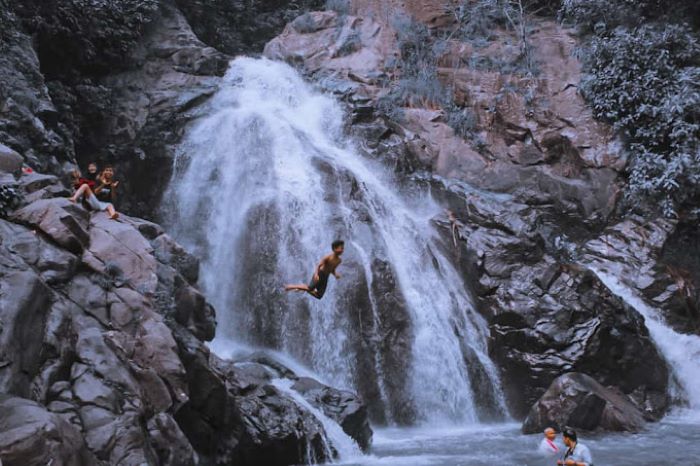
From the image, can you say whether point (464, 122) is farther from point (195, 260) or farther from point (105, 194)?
point (105, 194)

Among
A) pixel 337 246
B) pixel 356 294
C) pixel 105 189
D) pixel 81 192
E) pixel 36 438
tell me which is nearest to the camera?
pixel 36 438

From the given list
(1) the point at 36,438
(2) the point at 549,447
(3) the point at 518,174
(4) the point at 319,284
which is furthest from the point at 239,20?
(1) the point at 36,438

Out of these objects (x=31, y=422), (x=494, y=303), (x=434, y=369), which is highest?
(x=494, y=303)

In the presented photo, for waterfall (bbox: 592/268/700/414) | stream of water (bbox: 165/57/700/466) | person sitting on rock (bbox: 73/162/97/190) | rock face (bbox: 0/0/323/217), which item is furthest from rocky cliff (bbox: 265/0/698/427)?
person sitting on rock (bbox: 73/162/97/190)

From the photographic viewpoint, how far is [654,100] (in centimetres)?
1845

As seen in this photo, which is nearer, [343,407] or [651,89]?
[343,407]

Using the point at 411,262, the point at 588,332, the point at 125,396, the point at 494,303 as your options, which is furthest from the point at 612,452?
the point at 125,396

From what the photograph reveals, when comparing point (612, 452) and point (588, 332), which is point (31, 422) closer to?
point (612, 452)

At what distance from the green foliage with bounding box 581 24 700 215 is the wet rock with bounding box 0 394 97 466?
51.5 feet

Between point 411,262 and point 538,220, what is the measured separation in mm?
4051

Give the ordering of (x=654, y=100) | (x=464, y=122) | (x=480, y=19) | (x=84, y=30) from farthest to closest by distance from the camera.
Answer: (x=480, y=19) → (x=464, y=122) → (x=654, y=100) → (x=84, y=30)

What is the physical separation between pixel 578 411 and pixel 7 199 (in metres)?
10.0

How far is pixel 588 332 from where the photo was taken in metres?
13.8

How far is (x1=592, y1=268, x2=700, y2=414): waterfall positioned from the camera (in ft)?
47.3
